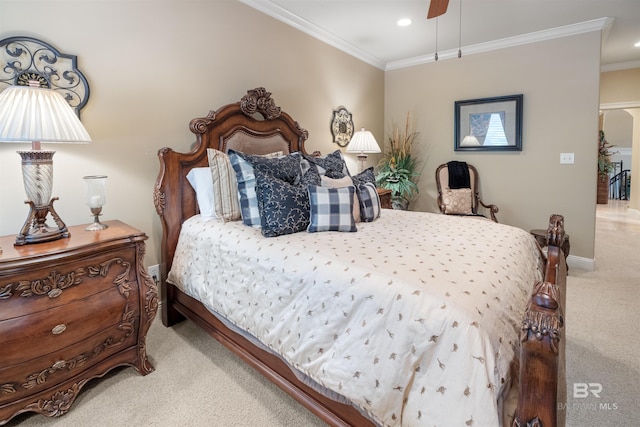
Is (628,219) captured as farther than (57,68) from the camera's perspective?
Yes

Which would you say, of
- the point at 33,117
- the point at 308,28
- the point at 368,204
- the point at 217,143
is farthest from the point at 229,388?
the point at 308,28

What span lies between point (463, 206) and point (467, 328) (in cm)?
337

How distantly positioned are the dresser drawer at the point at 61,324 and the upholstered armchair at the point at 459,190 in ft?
11.8

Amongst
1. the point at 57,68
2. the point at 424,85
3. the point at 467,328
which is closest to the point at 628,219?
the point at 424,85

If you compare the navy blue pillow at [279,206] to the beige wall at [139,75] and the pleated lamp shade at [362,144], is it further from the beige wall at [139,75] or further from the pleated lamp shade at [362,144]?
the pleated lamp shade at [362,144]

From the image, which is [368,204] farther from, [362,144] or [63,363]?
[63,363]

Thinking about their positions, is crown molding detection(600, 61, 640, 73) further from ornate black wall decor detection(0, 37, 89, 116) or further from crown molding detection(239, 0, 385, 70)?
ornate black wall decor detection(0, 37, 89, 116)

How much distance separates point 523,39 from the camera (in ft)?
12.3

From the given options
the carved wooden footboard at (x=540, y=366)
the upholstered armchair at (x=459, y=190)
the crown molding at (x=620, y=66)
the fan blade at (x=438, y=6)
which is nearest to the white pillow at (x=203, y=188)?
the fan blade at (x=438, y=6)

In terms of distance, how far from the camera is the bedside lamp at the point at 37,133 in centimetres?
148

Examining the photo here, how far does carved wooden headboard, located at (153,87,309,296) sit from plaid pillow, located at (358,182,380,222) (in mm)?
1032

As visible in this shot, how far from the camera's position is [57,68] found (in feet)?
6.30

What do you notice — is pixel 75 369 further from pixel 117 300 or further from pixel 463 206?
pixel 463 206

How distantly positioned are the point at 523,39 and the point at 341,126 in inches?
90.9
